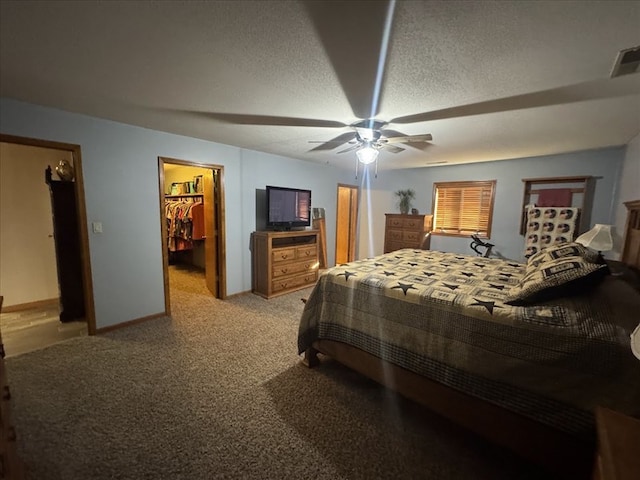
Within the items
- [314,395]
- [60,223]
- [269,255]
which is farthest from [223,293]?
[314,395]

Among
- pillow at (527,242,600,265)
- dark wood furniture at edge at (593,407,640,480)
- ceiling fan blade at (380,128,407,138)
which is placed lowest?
dark wood furniture at edge at (593,407,640,480)

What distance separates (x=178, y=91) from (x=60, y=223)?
246cm

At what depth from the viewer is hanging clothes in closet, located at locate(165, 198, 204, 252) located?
4984 mm

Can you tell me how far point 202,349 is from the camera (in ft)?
8.41

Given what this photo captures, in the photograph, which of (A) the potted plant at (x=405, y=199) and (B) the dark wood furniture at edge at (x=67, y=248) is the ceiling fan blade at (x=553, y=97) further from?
(B) the dark wood furniture at edge at (x=67, y=248)

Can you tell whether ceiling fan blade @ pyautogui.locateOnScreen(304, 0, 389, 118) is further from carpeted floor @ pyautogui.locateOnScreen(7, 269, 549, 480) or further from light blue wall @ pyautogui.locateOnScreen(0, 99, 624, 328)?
light blue wall @ pyautogui.locateOnScreen(0, 99, 624, 328)

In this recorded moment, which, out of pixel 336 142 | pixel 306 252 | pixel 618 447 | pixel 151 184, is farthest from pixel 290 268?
pixel 618 447

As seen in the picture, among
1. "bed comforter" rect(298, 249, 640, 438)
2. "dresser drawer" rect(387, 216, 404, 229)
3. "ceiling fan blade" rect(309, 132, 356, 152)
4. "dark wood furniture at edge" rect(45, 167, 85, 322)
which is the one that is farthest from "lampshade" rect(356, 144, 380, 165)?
"dark wood furniture at edge" rect(45, 167, 85, 322)

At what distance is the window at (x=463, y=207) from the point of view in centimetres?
469

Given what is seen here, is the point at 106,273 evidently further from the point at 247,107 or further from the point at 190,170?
the point at 190,170

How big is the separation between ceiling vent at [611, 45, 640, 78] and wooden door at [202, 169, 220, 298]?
12.9 ft

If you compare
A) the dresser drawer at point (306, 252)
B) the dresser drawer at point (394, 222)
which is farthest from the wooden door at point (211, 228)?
the dresser drawer at point (394, 222)

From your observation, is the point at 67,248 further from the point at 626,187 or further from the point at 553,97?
the point at 626,187

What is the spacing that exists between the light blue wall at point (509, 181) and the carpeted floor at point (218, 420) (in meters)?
3.86
